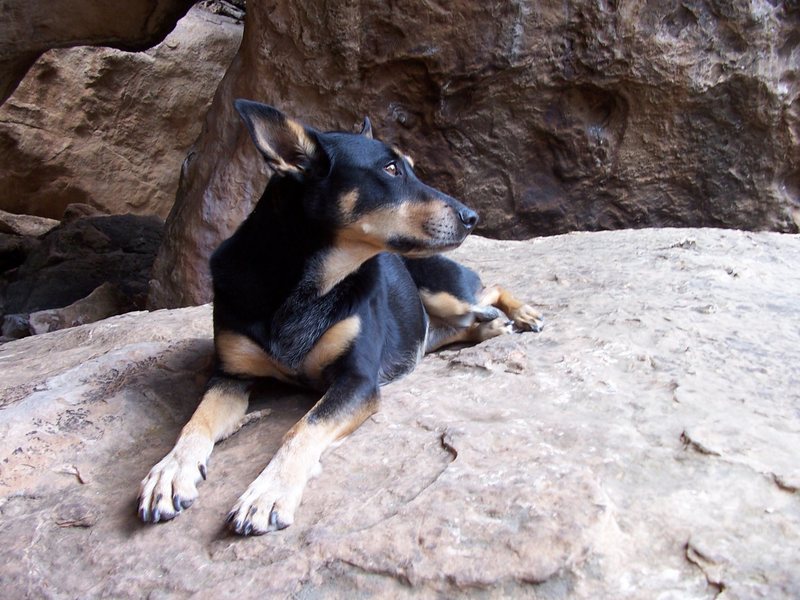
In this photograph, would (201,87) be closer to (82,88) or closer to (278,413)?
(82,88)

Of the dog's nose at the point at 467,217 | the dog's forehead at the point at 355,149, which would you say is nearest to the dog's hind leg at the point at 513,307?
the dog's nose at the point at 467,217

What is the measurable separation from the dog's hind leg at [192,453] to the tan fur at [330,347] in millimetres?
357

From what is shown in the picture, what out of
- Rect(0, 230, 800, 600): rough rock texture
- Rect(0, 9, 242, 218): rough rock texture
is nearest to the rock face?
Rect(0, 9, 242, 218): rough rock texture

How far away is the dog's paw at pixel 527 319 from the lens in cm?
422

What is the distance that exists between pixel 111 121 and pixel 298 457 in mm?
10278

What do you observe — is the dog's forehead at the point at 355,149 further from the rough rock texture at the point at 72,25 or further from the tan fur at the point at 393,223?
the rough rock texture at the point at 72,25

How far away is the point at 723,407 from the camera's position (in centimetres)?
293

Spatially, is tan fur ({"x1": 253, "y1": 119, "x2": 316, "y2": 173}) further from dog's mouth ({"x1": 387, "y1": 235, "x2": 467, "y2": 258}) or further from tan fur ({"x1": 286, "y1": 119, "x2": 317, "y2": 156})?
dog's mouth ({"x1": 387, "y1": 235, "x2": 467, "y2": 258})

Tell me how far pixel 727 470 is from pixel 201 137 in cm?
625

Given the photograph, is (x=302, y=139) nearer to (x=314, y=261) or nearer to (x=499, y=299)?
(x=314, y=261)

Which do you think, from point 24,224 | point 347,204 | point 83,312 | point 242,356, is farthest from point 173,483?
point 24,224

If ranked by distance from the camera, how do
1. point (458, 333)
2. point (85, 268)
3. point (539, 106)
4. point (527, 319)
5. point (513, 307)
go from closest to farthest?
1. point (527, 319)
2. point (513, 307)
3. point (458, 333)
4. point (539, 106)
5. point (85, 268)

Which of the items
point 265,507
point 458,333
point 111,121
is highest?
point 265,507

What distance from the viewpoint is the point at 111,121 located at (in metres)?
11.7
